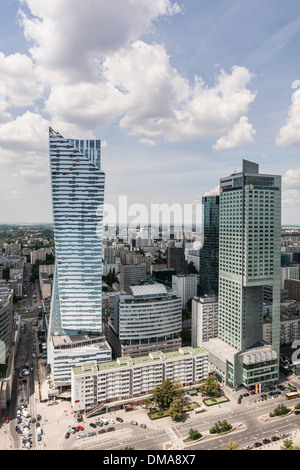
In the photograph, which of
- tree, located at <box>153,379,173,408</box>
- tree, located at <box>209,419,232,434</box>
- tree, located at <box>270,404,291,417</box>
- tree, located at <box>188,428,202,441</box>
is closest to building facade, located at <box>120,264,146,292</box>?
tree, located at <box>153,379,173,408</box>

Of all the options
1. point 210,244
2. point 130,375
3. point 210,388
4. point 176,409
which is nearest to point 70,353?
point 130,375

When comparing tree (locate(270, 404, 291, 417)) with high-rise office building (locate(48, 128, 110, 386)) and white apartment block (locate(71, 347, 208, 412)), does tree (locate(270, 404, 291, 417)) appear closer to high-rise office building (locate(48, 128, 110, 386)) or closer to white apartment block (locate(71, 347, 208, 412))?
white apartment block (locate(71, 347, 208, 412))

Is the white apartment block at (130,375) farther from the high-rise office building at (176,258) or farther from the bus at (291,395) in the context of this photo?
the high-rise office building at (176,258)

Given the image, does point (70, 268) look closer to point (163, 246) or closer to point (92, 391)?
point (92, 391)

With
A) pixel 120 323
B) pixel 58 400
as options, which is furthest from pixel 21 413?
pixel 120 323

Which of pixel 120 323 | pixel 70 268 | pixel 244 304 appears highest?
pixel 70 268
